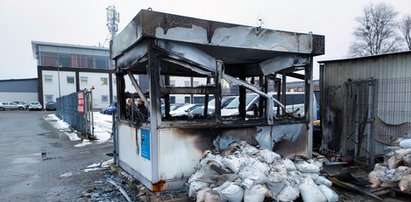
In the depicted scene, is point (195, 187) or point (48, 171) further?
point (48, 171)

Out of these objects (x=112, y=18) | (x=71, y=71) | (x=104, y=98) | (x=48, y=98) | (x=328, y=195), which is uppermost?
(x=112, y=18)

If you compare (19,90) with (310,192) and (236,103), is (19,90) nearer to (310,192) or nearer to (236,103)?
(236,103)

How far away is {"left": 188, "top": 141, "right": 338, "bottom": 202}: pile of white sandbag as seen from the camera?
134 inches

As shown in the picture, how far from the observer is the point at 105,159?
754 centimetres

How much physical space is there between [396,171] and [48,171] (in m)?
7.10

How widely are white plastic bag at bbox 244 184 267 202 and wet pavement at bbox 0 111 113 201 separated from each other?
9.29 ft

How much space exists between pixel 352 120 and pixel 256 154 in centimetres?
329

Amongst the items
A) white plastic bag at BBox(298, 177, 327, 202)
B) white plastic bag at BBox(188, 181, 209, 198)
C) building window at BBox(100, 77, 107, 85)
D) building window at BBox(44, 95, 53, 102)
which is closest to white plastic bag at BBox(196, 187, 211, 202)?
white plastic bag at BBox(188, 181, 209, 198)

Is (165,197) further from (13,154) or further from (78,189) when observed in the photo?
(13,154)

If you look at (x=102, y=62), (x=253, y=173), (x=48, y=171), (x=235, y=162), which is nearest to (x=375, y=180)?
(x=253, y=173)

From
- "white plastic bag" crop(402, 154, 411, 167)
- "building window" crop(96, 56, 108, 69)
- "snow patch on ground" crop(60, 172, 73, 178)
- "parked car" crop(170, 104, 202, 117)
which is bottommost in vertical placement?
"snow patch on ground" crop(60, 172, 73, 178)

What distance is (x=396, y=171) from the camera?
13.9ft

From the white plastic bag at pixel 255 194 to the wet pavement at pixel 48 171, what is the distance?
2832 mm

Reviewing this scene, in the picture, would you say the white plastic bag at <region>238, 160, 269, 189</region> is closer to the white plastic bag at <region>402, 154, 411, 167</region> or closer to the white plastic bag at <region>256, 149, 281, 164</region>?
the white plastic bag at <region>256, 149, 281, 164</region>
